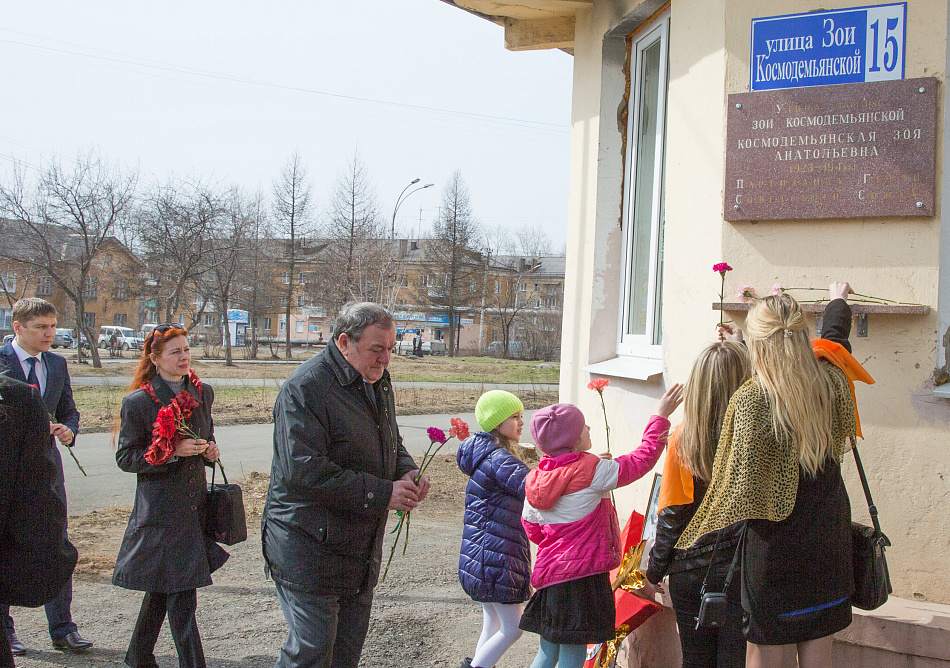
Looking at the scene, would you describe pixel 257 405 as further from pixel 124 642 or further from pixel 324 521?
pixel 324 521

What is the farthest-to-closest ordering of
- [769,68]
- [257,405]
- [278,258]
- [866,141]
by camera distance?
[278,258] < [257,405] < [769,68] < [866,141]

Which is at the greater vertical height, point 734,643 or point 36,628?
point 734,643

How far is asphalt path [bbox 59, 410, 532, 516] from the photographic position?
26.3ft

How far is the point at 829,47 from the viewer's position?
135 inches

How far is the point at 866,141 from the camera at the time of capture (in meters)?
3.34

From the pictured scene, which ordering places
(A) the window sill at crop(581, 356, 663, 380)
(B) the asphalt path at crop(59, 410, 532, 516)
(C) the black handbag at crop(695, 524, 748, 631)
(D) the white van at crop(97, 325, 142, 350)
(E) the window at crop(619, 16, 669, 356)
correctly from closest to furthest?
1. (C) the black handbag at crop(695, 524, 748, 631)
2. (A) the window sill at crop(581, 356, 663, 380)
3. (E) the window at crop(619, 16, 669, 356)
4. (B) the asphalt path at crop(59, 410, 532, 516)
5. (D) the white van at crop(97, 325, 142, 350)

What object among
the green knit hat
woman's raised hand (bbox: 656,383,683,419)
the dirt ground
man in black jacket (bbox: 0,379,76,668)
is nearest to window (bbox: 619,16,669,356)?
the green knit hat

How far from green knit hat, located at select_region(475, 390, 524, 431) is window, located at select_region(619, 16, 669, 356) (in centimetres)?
122

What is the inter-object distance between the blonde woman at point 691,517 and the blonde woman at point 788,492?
21cm

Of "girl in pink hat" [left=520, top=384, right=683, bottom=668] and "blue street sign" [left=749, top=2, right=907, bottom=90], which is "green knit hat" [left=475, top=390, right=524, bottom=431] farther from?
"blue street sign" [left=749, top=2, right=907, bottom=90]

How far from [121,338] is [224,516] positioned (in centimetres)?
4753

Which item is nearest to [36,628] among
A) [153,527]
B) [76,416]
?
[76,416]

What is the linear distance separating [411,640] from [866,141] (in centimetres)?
342

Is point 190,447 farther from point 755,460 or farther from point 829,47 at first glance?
point 829,47
